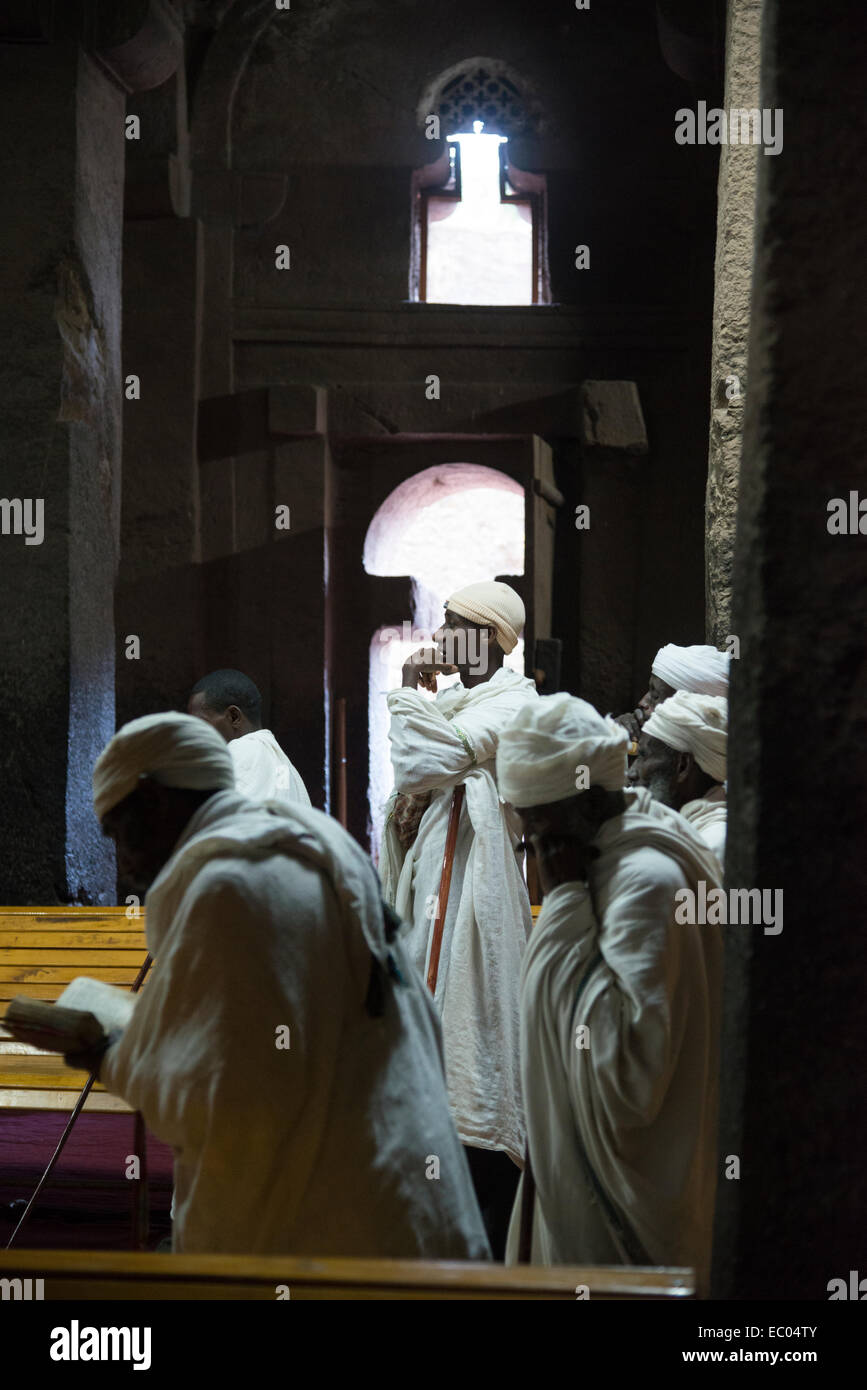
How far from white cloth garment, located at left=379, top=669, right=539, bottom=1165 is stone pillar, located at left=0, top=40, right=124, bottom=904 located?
1858 mm

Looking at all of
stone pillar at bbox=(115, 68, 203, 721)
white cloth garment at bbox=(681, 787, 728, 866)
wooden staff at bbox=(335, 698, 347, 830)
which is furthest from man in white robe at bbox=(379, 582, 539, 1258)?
stone pillar at bbox=(115, 68, 203, 721)

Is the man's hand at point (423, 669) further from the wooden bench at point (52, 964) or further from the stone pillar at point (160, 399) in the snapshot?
the stone pillar at point (160, 399)

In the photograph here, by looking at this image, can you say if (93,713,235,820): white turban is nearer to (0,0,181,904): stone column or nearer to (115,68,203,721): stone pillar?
(0,0,181,904): stone column

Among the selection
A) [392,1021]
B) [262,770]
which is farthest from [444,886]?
[392,1021]

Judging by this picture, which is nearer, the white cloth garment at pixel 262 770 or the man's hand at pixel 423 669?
the white cloth garment at pixel 262 770

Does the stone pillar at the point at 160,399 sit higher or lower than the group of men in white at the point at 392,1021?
higher

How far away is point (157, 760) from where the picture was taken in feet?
8.00

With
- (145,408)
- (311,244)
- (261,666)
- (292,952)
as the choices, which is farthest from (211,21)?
(292,952)

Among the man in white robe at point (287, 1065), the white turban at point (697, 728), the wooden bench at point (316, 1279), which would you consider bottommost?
the wooden bench at point (316, 1279)

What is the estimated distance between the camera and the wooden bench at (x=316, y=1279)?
77.9 inches

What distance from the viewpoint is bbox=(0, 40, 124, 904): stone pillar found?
5965 mm

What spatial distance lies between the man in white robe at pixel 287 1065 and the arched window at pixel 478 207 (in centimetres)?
812

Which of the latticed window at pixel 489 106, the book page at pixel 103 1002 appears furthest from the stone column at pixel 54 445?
the latticed window at pixel 489 106

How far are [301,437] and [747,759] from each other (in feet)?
25.2
